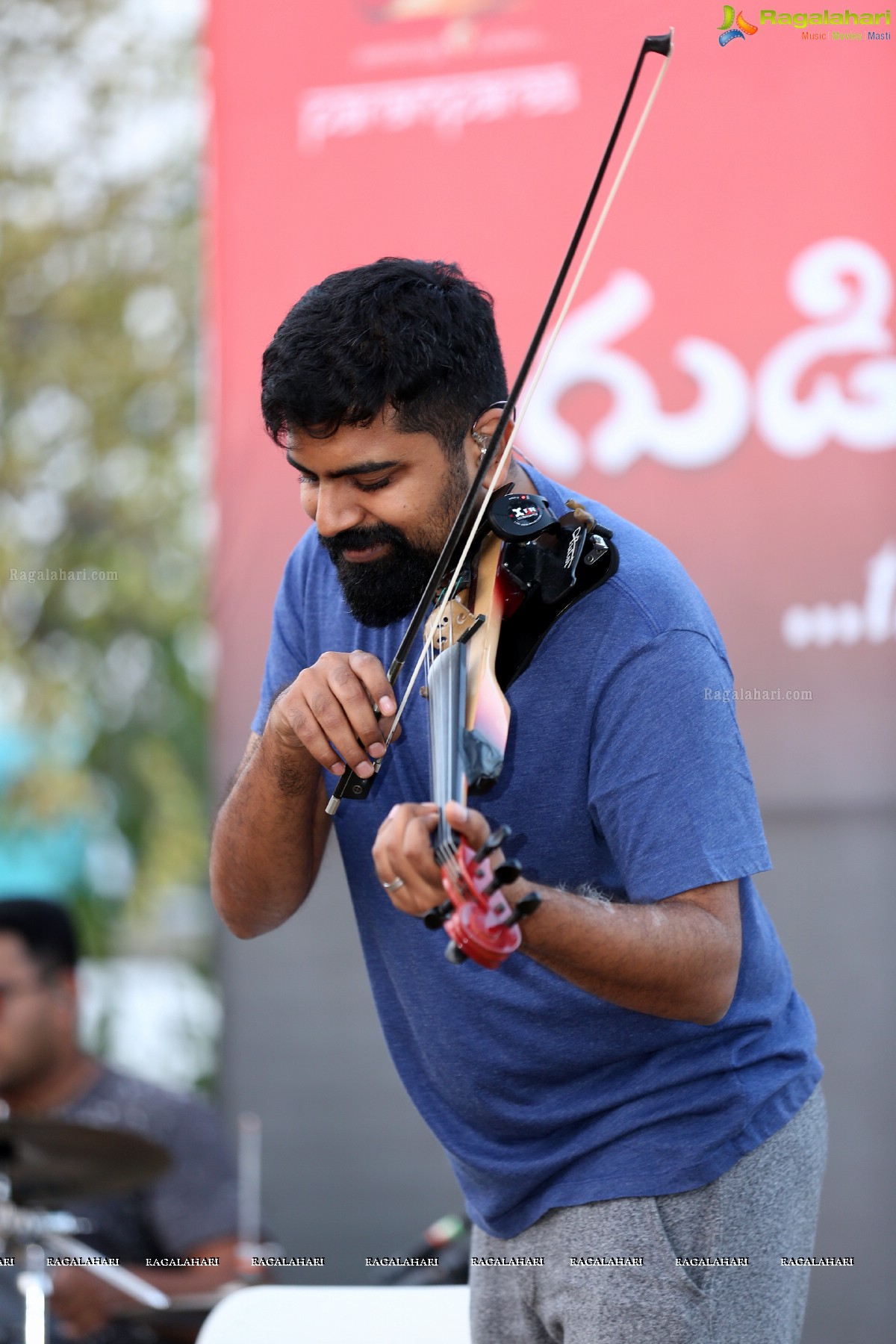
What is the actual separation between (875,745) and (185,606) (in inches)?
132

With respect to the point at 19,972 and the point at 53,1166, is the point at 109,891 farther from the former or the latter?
the point at 53,1166

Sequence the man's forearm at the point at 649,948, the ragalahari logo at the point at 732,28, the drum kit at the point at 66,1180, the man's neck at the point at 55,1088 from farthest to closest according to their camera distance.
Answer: the man's neck at the point at 55,1088 < the ragalahari logo at the point at 732,28 < the drum kit at the point at 66,1180 < the man's forearm at the point at 649,948

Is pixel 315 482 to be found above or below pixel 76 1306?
above

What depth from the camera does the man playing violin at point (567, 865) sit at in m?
1.35

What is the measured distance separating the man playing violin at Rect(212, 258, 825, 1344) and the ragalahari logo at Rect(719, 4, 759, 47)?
1430 mm

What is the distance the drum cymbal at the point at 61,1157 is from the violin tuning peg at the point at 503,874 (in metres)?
1.70

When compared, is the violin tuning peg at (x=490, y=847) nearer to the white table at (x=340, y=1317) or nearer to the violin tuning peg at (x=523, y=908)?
the violin tuning peg at (x=523, y=908)

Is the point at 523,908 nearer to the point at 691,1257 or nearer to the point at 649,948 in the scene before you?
the point at 649,948

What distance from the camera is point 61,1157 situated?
8.21 feet

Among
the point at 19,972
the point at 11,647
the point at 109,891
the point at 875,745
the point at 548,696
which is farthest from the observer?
the point at 11,647

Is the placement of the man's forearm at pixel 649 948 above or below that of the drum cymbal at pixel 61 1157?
above

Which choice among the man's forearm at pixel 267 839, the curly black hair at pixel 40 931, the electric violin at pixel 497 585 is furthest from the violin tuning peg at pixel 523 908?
the curly black hair at pixel 40 931

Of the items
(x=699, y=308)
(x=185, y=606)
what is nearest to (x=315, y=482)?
(x=699, y=308)

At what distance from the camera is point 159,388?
221 inches
